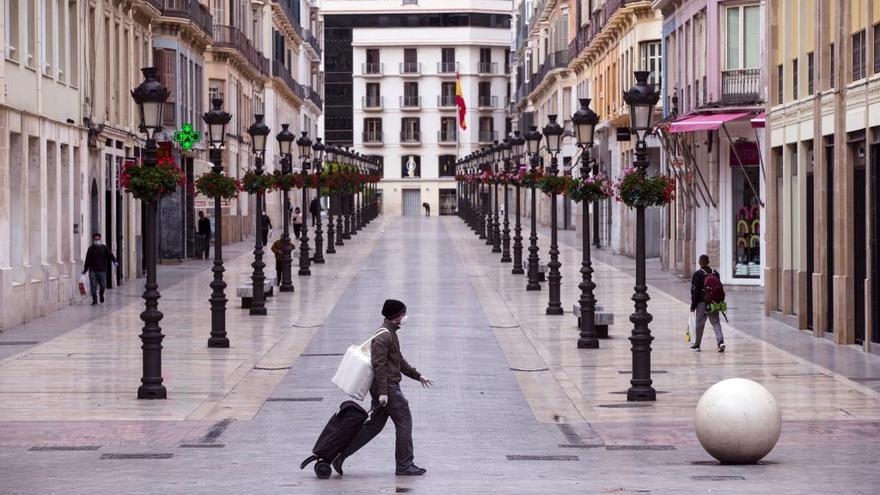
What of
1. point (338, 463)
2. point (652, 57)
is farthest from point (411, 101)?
point (338, 463)

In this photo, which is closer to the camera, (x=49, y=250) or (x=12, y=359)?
(x=12, y=359)

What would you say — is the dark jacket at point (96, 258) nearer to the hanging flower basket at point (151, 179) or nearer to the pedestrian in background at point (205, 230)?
the hanging flower basket at point (151, 179)

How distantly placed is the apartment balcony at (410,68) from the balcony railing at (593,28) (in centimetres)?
6210

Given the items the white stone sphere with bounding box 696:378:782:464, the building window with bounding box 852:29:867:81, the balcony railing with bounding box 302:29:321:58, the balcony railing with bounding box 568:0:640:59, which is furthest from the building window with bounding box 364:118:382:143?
the white stone sphere with bounding box 696:378:782:464

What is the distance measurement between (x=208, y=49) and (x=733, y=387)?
58619mm

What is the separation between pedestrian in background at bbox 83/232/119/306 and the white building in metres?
108

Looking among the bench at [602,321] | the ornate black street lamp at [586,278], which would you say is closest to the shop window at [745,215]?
the ornate black street lamp at [586,278]

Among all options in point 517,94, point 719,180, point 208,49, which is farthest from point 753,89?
point 517,94

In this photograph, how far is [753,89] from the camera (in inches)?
1731

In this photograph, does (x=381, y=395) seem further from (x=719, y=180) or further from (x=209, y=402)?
(x=719, y=180)

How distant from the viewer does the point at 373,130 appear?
488 feet

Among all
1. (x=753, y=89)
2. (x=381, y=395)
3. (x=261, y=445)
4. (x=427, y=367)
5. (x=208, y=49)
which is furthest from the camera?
(x=208, y=49)

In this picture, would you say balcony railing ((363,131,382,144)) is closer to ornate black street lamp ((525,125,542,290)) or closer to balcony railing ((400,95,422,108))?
balcony railing ((400,95,422,108))

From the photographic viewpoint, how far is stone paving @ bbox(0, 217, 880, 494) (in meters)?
15.9
